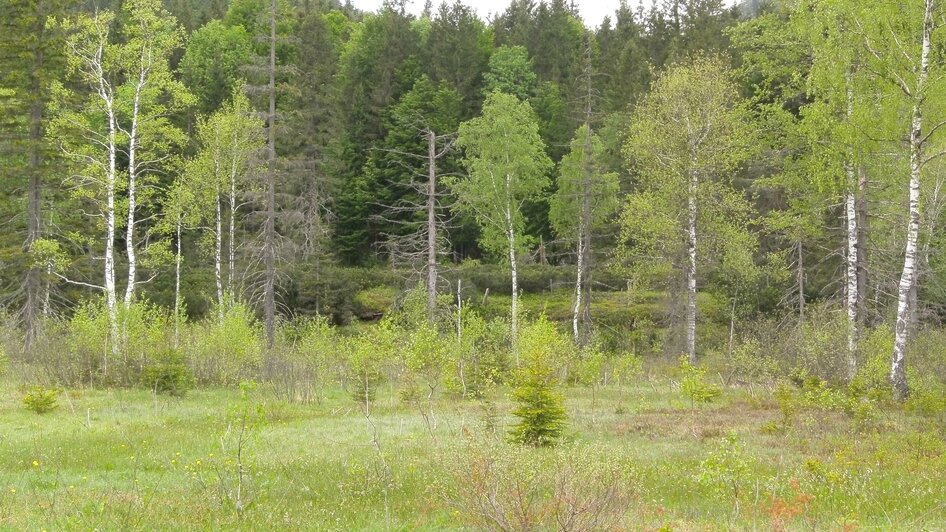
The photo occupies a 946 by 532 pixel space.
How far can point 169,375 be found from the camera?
69.6ft

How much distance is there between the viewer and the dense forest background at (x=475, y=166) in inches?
838

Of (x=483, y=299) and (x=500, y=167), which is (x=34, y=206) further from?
(x=483, y=299)

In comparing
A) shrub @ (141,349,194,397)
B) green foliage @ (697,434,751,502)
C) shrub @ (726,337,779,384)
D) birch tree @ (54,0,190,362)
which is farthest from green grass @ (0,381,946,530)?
birch tree @ (54,0,190,362)

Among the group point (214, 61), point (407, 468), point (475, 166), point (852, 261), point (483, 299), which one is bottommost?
point (407, 468)

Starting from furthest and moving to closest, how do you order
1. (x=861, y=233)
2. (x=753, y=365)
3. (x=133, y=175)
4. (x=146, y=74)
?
(x=146, y=74), (x=133, y=175), (x=753, y=365), (x=861, y=233)

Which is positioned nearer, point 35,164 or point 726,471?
point 726,471

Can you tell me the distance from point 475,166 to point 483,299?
25.3 feet

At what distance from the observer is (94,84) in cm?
2742

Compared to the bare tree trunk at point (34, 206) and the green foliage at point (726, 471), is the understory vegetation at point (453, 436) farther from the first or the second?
the bare tree trunk at point (34, 206)

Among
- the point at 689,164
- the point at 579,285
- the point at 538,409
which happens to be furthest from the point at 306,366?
the point at 579,285

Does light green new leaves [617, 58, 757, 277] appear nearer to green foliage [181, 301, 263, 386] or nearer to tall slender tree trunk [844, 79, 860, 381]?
tall slender tree trunk [844, 79, 860, 381]

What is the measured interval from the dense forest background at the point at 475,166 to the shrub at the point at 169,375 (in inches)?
183

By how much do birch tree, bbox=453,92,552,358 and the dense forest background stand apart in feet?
2.34

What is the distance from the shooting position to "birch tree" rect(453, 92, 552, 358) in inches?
1441
